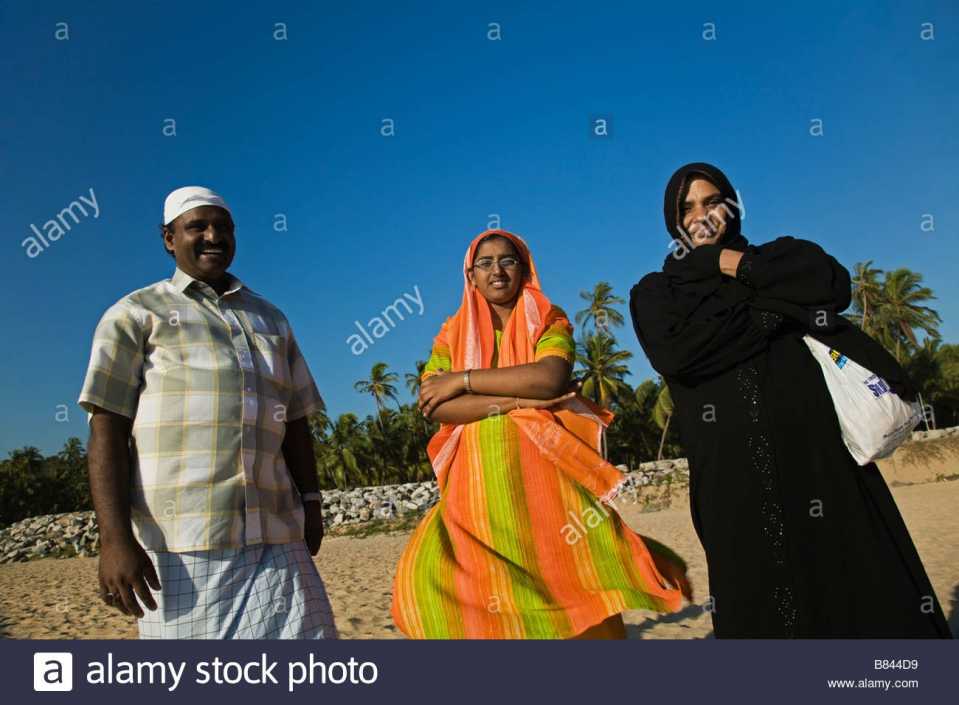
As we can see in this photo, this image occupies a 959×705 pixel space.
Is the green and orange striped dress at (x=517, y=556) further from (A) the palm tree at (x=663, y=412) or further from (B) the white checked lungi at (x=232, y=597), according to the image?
(A) the palm tree at (x=663, y=412)

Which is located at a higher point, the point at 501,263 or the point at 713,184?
the point at 713,184

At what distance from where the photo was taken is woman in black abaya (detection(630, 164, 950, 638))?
250 centimetres

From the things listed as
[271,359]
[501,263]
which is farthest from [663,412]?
[271,359]

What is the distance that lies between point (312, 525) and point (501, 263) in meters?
1.41

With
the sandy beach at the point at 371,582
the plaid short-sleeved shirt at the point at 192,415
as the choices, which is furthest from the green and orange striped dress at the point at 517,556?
the sandy beach at the point at 371,582

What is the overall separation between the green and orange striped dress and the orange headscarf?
5 centimetres

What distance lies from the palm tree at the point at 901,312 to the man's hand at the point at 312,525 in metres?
48.0

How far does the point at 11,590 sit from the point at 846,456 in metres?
20.6

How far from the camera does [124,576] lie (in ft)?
7.72

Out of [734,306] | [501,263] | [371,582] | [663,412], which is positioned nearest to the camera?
[734,306]

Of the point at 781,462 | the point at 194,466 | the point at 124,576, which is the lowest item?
the point at 124,576

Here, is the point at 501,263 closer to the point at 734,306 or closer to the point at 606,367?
the point at 734,306

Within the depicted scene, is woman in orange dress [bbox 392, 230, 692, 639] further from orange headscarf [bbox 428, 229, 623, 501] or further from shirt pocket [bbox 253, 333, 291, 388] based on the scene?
shirt pocket [bbox 253, 333, 291, 388]

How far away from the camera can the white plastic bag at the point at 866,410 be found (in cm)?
243
